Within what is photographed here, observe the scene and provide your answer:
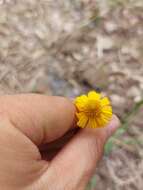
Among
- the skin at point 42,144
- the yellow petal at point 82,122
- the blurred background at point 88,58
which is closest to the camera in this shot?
the skin at point 42,144

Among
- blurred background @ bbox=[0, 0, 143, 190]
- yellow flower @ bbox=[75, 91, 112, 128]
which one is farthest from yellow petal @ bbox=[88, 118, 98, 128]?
blurred background @ bbox=[0, 0, 143, 190]

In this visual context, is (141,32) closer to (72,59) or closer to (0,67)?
(72,59)

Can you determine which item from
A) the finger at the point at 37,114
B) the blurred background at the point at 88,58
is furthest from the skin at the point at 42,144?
the blurred background at the point at 88,58

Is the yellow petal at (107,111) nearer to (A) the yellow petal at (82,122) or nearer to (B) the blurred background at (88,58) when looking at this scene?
(A) the yellow petal at (82,122)

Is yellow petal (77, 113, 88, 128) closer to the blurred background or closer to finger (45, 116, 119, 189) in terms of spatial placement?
finger (45, 116, 119, 189)

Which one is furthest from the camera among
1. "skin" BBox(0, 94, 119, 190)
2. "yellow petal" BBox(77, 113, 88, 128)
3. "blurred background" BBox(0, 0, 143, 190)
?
"blurred background" BBox(0, 0, 143, 190)

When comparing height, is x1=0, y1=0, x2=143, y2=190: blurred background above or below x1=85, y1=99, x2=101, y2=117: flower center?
below

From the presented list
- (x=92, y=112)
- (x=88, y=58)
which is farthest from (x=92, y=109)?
(x=88, y=58)
